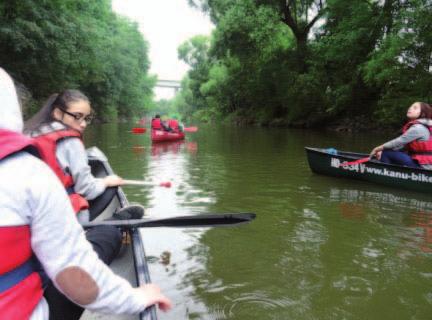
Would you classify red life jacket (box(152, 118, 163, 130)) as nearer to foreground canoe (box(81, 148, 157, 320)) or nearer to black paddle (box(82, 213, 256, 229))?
foreground canoe (box(81, 148, 157, 320))

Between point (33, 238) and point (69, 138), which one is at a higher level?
point (69, 138)

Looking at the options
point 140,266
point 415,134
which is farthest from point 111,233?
point 415,134

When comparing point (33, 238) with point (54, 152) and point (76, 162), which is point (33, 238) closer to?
point (54, 152)

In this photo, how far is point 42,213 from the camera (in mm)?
1136

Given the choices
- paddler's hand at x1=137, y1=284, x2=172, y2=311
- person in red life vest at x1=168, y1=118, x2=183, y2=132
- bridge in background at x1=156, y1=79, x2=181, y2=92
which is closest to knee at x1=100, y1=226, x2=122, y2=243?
paddler's hand at x1=137, y1=284, x2=172, y2=311

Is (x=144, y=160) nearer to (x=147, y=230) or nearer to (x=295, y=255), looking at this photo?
(x=147, y=230)

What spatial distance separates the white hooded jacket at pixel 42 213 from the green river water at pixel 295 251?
1.65m

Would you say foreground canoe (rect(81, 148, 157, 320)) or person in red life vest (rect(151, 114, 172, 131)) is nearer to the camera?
foreground canoe (rect(81, 148, 157, 320))

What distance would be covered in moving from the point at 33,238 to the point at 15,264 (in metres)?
0.08

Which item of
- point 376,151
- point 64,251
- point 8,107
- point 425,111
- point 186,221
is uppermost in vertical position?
point 425,111

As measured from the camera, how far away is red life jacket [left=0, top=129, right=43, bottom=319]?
3.62 ft

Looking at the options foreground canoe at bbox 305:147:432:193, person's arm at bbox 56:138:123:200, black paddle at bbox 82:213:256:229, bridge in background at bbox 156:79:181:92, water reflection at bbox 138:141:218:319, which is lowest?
water reflection at bbox 138:141:218:319

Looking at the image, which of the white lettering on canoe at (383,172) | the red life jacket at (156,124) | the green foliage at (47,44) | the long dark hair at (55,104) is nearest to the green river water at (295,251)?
the white lettering on canoe at (383,172)

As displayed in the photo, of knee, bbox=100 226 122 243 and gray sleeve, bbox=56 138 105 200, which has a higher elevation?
gray sleeve, bbox=56 138 105 200
